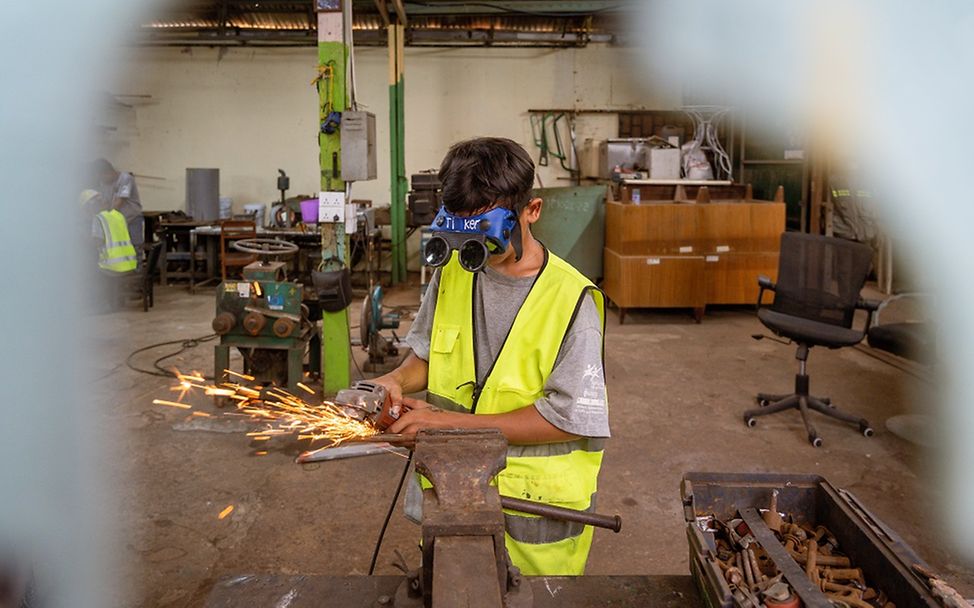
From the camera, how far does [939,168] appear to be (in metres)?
2.09

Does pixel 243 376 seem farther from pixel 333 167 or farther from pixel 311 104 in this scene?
pixel 311 104

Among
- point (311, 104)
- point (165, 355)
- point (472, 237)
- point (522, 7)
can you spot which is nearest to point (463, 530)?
point (472, 237)

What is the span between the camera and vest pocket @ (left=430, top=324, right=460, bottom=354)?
1.50m

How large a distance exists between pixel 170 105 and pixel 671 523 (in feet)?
27.9

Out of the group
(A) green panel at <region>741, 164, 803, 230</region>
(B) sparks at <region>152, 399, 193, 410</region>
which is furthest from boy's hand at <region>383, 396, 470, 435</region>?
(A) green panel at <region>741, 164, 803, 230</region>

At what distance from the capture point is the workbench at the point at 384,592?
1159 millimetres

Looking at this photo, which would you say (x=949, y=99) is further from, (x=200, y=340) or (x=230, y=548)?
(x=200, y=340)

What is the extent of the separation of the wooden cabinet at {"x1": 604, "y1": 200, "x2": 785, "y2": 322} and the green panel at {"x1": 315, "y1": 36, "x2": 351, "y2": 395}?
2.96 metres

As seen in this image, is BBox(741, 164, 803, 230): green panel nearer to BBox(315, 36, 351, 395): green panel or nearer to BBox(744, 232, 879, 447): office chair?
BBox(744, 232, 879, 447): office chair

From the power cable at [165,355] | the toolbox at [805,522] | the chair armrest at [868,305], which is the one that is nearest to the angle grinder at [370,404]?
the toolbox at [805,522]

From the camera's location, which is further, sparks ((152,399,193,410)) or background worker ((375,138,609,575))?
sparks ((152,399,193,410))

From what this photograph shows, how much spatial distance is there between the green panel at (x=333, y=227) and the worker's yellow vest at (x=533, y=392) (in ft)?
9.03

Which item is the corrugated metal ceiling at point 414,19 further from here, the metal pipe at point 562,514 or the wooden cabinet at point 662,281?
the metal pipe at point 562,514

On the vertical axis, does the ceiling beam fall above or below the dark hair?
above
